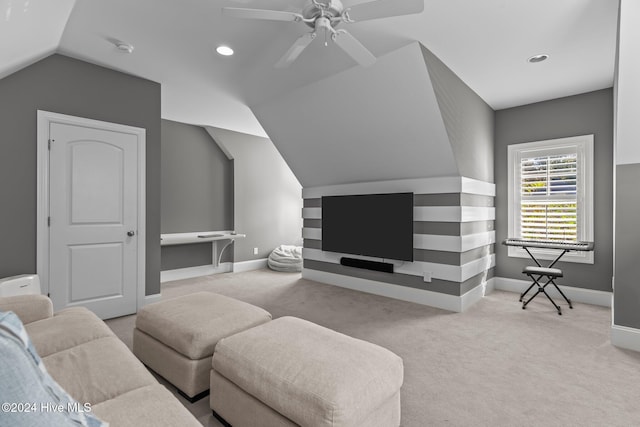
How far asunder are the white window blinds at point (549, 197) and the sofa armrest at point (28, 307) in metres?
5.30

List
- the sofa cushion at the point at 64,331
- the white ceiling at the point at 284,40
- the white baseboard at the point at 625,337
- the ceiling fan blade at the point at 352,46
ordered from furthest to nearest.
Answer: the white baseboard at the point at 625,337 < the white ceiling at the point at 284,40 < the ceiling fan blade at the point at 352,46 < the sofa cushion at the point at 64,331

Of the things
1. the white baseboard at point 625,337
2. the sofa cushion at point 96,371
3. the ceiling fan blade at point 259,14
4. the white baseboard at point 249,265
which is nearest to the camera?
the sofa cushion at point 96,371

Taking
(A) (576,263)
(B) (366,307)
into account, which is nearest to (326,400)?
(B) (366,307)

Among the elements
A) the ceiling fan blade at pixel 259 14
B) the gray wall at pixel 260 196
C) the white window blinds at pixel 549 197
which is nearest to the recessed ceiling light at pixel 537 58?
the white window blinds at pixel 549 197

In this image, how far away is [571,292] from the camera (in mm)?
4098

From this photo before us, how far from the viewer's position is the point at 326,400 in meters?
1.27

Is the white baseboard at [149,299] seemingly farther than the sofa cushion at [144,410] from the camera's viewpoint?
Yes

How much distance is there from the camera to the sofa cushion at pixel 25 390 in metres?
0.58

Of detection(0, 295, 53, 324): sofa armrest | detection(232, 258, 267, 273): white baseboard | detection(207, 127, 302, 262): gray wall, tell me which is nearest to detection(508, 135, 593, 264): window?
detection(207, 127, 302, 262): gray wall

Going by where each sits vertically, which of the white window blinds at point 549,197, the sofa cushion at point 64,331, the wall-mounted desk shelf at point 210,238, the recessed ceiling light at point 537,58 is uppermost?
the recessed ceiling light at point 537,58

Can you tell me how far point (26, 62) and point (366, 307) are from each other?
417cm

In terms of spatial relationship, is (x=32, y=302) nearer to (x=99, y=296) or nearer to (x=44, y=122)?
(x=99, y=296)

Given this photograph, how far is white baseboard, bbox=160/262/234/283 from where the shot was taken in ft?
17.1

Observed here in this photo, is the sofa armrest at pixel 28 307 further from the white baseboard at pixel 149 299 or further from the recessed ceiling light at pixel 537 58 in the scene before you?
the recessed ceiling light at pixel 537 58
